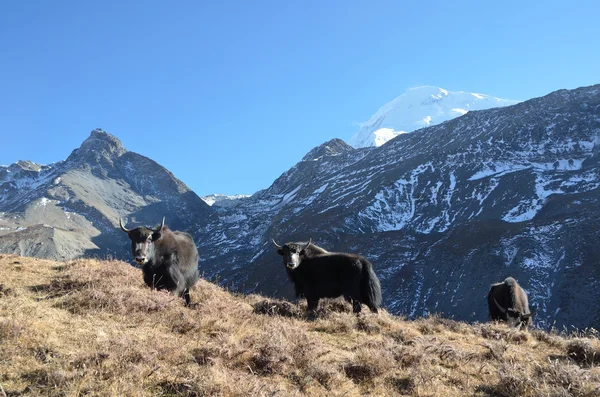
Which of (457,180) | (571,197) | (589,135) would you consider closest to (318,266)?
(571,197)

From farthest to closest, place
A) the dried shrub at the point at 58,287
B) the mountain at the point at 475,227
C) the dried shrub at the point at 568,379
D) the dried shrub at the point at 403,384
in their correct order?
the mountain at the point at 475,227 < the dried shrub at the point at 58,287 < the dried shrub at the point at 403,384 < the dried shrub at the point at 568,379

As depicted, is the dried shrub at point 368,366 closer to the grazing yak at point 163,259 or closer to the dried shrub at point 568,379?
the dried shrub at point 568,379

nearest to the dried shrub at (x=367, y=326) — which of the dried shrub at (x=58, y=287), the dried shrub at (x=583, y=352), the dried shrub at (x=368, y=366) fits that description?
the dried shrub at (x=368, y=366)

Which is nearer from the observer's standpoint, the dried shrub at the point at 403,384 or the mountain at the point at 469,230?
the dried shrub at the point at 403,384

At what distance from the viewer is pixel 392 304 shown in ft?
288

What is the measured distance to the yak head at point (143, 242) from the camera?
870 centimetres

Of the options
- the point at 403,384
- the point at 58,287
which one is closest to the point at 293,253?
the point at 58,287

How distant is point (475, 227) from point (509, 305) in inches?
4338

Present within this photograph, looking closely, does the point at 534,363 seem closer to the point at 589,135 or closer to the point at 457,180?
the point at 457,180

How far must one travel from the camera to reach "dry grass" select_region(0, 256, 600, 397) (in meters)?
4.84

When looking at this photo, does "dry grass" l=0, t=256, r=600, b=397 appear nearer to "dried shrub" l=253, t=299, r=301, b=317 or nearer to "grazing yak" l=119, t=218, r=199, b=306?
"dried shrub" l=253, t=299, r=301, b=317

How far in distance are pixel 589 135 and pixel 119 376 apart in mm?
203560

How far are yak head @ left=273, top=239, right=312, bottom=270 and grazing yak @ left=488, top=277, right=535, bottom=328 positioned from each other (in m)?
5.82

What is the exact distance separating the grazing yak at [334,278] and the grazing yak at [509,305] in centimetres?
447
